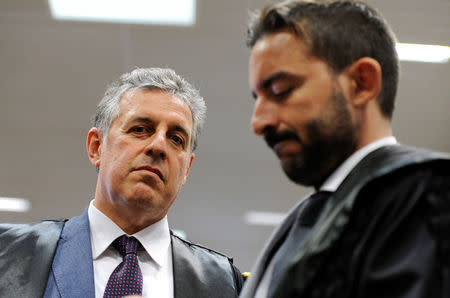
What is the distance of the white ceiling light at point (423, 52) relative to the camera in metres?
2.69

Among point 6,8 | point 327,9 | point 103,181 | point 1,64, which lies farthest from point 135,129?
point 1,64

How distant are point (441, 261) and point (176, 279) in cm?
105

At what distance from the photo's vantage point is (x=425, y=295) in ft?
2.25

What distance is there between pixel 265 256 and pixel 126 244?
0.72 m

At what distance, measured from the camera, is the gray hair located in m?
1.88

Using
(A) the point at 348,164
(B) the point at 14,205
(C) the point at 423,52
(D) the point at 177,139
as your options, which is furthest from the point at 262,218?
(A) the point at 348,164

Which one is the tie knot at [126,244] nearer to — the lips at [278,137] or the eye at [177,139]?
the eye at [177,139]

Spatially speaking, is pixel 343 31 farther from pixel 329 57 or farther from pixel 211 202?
pixel 211 202

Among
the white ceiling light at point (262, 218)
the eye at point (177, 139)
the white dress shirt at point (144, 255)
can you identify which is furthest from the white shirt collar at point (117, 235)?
the white ceiling light at point (262, 218)

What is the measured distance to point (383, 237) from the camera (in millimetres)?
761

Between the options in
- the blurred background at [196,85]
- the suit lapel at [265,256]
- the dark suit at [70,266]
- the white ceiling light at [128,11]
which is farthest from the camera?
the blurred background at [196,85]

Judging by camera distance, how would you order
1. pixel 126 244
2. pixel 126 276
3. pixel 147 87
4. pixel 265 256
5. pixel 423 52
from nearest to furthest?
pixel 265 256 < pixel 126 276 < pixel 126 244 < pixel 147 87 < pixel 423 52

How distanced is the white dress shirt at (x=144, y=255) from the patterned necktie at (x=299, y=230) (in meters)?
0.70

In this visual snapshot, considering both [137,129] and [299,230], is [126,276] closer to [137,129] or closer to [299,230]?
[137,129]
